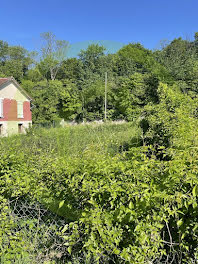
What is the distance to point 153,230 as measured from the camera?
143 cm

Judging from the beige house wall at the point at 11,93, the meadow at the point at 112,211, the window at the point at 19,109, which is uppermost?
the beige house wall at the point at 11,93

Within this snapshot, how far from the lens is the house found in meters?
17.4

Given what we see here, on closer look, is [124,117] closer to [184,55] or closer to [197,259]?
[184,55]

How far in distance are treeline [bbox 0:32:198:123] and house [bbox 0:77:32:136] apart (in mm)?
2771

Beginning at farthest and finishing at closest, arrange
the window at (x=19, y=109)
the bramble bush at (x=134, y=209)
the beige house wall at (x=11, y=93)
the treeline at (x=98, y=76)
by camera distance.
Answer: the treeline at (x=98, y=76), the window at (x=19, y=109), the beige house wall at (x=11, y=93), the bramble bush at (x=134, y=209)

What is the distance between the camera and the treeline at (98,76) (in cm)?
2144

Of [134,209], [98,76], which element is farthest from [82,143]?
[98,76]

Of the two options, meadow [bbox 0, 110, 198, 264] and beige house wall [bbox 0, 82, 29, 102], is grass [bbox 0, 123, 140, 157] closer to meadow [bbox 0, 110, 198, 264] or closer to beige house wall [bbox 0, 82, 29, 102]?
meadow [bbox 0, 110, 198, 264]

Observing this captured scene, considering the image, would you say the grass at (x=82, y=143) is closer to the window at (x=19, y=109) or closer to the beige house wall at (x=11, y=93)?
the beige house wall at (x=11, y=93)

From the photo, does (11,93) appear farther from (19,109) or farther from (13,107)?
(19,109)

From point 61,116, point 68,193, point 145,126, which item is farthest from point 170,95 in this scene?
point 61,116

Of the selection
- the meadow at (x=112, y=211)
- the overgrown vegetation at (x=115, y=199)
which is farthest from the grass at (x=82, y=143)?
the meadow at (x=112, y=211)

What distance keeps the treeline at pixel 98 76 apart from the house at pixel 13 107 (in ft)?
9.09

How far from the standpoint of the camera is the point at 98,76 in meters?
30.6
